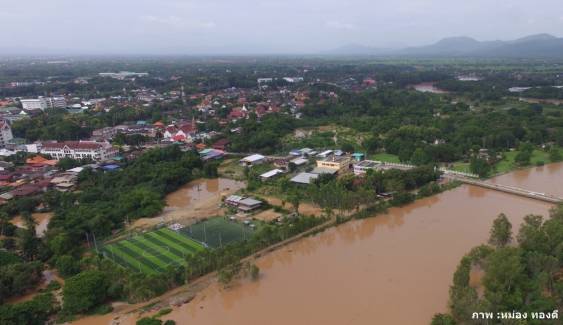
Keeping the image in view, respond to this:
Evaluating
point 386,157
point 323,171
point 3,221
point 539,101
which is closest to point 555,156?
point 386,157

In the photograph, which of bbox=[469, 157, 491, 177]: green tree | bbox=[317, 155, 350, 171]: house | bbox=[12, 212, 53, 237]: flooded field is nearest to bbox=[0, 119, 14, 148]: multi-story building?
bbox=[12, 212, 53, 237]: flooded field

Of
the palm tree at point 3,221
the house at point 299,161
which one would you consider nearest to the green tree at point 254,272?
the palm tree at point 3,221

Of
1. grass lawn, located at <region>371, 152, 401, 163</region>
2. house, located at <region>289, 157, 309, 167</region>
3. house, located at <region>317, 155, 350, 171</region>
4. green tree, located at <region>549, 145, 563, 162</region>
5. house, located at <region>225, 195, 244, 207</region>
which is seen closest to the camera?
house, located at <region>225, 195, 244, 207</region>

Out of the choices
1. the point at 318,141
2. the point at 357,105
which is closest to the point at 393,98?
the point at 357,105

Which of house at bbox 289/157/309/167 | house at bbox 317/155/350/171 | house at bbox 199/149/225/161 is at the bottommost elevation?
house at bbox 199/149/225/161

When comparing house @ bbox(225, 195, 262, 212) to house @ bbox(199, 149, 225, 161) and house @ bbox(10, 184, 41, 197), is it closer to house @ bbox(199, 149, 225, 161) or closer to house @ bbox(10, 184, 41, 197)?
house @ bbox(199, 149, 225, 161)

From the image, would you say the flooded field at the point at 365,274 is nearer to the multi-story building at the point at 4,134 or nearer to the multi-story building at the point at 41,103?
the multi-story building at the point at 4,134
